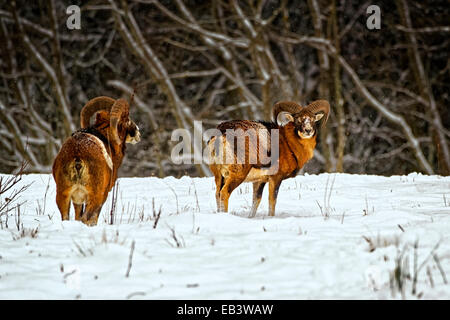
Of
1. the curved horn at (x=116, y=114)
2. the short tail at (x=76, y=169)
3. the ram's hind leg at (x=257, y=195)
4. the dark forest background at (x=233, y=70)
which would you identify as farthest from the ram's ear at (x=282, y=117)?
the dark forest background at (x=233, y=70)

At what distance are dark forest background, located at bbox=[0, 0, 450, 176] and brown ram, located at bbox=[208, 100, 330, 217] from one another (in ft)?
33.2

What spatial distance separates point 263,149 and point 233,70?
13.6 m

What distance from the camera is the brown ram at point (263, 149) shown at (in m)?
7.00

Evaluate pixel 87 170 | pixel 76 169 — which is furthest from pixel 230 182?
pixel 76 169

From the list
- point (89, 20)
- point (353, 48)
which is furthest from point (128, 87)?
point (353, 48)

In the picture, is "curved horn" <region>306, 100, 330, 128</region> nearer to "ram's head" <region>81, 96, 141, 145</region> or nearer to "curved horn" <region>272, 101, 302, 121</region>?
"curved horn" <region>272, 101, 302, 121</region>

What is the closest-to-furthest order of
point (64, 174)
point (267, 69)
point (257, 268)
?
point (257, 268)
point (64, 174)
point (267, 69)

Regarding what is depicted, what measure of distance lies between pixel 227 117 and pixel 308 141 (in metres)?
16.9

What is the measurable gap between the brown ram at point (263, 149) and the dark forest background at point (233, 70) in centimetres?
1012

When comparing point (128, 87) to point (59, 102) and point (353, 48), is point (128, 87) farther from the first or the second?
point (353, 48)

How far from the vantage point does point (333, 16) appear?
64.5ft

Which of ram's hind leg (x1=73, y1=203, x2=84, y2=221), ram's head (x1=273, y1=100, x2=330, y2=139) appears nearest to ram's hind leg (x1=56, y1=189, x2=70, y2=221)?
ram's hind leg (x1=73, y1=203, x2=84, y2=221)

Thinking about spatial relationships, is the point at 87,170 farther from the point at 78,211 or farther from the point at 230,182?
the point at 230,182

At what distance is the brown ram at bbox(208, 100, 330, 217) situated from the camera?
7004mm
